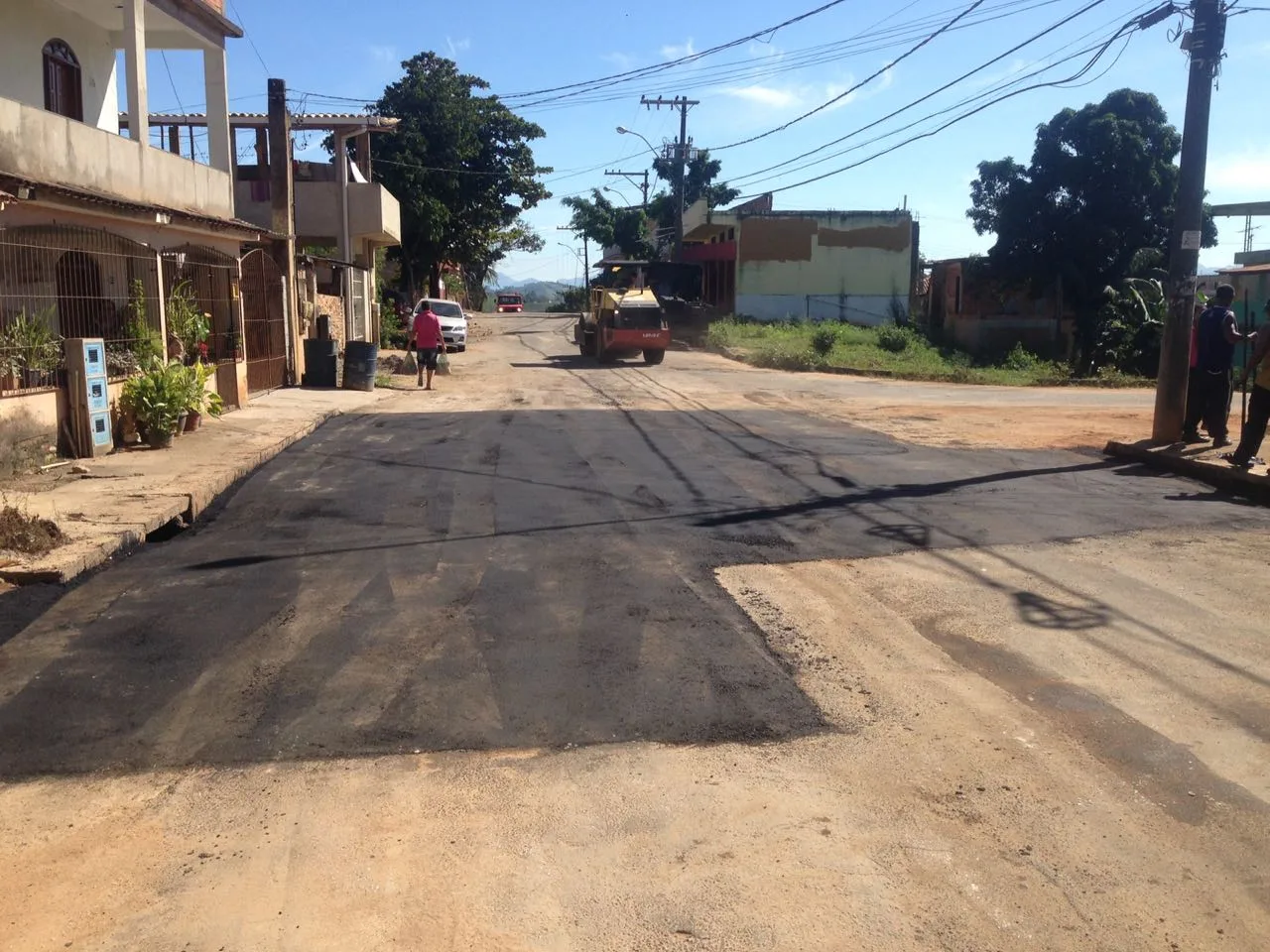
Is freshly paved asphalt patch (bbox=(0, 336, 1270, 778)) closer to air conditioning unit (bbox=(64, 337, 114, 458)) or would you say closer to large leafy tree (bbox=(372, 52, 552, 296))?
air conditioning unit (bbox=(64, 337, 114, 458))

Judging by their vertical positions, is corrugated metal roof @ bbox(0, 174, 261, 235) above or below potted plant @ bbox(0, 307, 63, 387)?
above

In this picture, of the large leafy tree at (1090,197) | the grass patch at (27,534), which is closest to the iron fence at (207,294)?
the grass patch at (27,534)

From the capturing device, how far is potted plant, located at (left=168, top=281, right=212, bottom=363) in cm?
1623

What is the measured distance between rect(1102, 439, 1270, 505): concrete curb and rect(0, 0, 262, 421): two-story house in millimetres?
12617

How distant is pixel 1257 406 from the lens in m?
11.6

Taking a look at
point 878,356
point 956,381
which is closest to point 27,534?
point 956,381

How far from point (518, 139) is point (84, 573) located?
134 ft

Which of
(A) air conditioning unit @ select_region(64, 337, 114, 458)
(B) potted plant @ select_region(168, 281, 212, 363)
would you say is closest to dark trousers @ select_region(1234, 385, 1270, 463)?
(A) air conditioning unit @ select_region(64, 337, 114, 458)

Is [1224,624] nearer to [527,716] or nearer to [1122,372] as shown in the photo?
[527,716]

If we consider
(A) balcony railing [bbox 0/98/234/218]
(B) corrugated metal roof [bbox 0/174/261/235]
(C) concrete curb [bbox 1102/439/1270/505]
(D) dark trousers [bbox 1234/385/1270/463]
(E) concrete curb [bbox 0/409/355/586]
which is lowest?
(E) concrete curb [bbox 0/409/355/586]

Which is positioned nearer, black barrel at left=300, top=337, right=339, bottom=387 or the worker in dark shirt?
the worker in dark shirt

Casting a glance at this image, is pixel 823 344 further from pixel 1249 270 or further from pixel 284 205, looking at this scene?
pixel 284 205

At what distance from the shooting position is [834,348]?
34.9m

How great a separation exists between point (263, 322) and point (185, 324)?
552 cm
